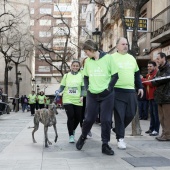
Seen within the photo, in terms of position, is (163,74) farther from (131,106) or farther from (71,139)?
(71,139)

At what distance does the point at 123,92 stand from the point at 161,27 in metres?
13.0

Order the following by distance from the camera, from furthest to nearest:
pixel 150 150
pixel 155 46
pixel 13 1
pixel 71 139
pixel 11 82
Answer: pixel 13 1 → pixel 11 82 → pixel 155 46 → pixel 71 139 → pixel 150 150

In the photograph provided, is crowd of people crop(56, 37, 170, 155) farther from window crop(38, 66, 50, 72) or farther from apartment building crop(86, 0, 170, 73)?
window crop(38, 66, 50, 72)

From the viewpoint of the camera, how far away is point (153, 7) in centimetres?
2203

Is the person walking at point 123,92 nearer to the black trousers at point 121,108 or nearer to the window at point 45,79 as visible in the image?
the black trousers at point 121,108

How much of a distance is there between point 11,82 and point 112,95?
4369cm

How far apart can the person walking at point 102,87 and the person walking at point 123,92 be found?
1.73ft

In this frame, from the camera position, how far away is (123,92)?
7.41 metres

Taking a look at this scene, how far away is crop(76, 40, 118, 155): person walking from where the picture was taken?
6.78 m

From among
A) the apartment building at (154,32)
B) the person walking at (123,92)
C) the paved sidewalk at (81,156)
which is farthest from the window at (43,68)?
the person walking at (123,92)

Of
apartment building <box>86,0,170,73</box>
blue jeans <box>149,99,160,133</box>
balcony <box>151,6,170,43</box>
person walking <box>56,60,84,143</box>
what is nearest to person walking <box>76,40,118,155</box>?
person walking <box>56,60,84,143</box>

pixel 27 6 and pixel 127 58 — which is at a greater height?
pixel 27 6

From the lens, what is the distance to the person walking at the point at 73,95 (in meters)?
Answer: 8.66

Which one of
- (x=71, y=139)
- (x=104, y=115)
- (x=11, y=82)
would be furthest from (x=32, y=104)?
(x=11, y=82)
